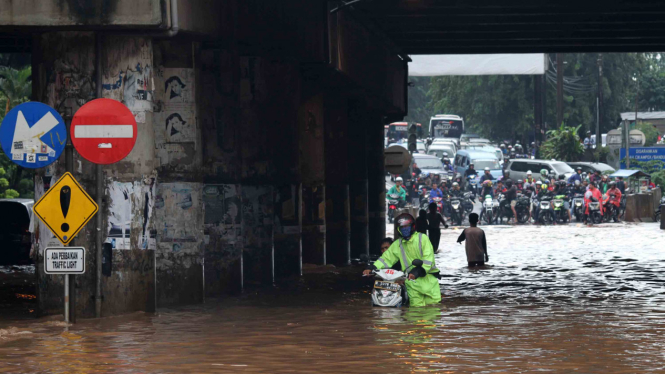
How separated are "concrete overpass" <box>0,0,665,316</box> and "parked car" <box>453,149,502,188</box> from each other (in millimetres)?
26162

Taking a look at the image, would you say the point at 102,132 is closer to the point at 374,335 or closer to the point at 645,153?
the point at 374,335

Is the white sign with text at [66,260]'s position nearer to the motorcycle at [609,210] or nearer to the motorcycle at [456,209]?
the motorcycle at [456,209]

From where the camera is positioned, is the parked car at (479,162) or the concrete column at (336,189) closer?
the concrete column at (336,189)

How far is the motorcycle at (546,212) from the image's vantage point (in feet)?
145

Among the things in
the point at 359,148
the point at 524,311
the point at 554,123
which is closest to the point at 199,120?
the point at 524,311

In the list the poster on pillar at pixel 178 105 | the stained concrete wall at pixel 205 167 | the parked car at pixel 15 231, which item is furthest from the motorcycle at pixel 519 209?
the poster on pillar at pixel 178 105

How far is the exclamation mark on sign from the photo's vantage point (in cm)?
1313

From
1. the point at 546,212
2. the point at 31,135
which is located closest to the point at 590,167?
the point at 546,212

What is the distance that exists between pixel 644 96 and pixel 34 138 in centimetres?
9006

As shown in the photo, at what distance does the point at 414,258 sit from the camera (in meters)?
15.2

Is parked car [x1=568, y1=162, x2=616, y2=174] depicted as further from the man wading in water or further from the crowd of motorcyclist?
the man wading in water

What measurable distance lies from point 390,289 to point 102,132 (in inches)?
167

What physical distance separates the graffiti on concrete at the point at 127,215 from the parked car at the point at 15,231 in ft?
35.9

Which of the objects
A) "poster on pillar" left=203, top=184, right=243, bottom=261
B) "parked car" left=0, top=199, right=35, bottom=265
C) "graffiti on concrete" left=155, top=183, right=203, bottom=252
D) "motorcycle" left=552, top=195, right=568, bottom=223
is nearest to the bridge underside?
"poster on pillar" left=203, top=184, right=243, bottom=261
